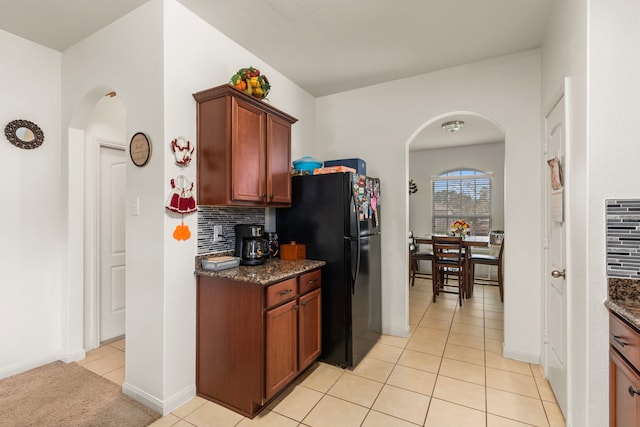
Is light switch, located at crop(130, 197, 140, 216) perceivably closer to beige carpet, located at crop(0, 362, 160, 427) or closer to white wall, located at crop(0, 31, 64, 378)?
white wall, located at crop(0, 31, 64, 378)

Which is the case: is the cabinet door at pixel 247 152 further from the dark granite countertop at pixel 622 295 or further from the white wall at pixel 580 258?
the dark granite countertop at pixel 622 295

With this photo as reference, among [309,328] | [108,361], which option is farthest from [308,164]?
[108,361]

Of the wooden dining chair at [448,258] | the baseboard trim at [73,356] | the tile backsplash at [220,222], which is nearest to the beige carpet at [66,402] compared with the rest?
the baseboard trim at [73,356]

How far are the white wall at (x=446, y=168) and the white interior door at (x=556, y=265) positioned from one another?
387cm

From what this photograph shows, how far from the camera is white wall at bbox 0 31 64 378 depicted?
2383 mm

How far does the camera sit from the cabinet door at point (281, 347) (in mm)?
1950

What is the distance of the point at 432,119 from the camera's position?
3.13m

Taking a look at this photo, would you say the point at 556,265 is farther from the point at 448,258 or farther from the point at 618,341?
the point at 448,258

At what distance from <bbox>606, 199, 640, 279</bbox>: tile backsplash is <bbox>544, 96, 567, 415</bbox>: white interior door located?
52 cm

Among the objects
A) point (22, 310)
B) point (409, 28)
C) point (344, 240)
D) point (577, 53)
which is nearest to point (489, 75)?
point (409, 28)

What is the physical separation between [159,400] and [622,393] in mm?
2494

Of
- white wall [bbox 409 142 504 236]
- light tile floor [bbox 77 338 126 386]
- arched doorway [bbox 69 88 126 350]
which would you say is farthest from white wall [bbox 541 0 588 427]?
white wall [bbox 409 142 504 236]

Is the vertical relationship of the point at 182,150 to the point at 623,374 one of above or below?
above

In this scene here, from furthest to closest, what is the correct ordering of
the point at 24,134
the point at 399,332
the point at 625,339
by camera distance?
the point at 399,332 → the point at 24,134 → the point at 625,339
